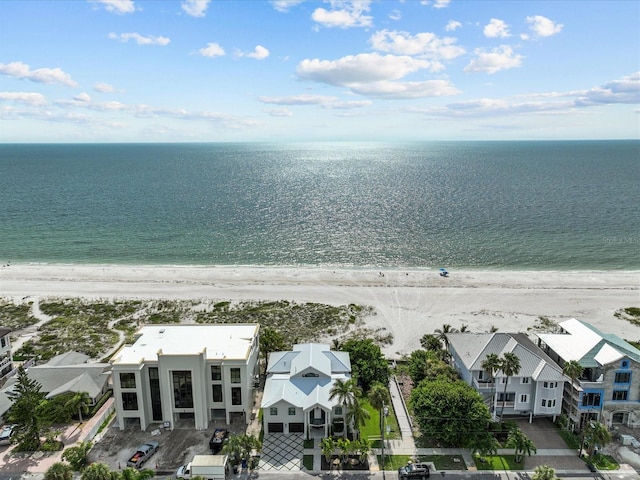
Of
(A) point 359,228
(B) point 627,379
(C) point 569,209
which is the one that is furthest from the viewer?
(C) point 569,209

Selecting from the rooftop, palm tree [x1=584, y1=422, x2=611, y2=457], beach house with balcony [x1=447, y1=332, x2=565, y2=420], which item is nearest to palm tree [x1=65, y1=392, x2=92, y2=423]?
the rooftop

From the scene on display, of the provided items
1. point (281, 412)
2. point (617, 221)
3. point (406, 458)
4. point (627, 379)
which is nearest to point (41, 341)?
point (281, 412)

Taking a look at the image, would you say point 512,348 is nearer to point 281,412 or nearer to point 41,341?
point 281,412

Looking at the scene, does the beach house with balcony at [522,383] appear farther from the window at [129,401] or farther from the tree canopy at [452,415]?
the window at [129,401]

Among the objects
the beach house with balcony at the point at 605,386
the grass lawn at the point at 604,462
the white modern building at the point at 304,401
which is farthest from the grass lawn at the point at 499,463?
the white modern building at the point at 304,401

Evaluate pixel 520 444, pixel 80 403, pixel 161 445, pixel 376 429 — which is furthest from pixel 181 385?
pixel 520 444

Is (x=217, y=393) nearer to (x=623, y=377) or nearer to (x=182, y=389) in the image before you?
(x=182, y=389)
